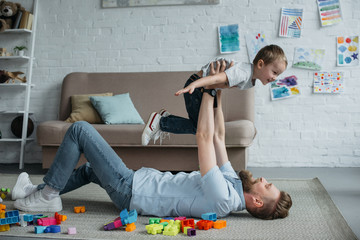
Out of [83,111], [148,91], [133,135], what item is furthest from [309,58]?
[83,111]

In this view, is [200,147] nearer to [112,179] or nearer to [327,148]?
[112,179]

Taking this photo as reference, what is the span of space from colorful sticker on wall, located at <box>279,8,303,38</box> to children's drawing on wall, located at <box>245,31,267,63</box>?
21cm

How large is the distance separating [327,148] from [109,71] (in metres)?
2.68

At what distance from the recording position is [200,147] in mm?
2037

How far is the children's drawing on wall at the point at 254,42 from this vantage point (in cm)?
466

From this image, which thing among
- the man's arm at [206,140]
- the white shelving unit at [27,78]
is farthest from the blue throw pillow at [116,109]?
the man's arm at [206,140]

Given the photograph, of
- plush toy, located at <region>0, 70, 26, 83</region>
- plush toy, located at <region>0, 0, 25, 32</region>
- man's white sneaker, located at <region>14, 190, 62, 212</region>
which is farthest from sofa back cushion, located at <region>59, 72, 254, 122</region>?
man's white sneaker, located at <region>14, 190, 62, 212</region>

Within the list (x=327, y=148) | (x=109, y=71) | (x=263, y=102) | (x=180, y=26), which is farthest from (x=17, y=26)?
(x=327, y=148)

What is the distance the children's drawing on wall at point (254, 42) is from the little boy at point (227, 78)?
7.22 feet

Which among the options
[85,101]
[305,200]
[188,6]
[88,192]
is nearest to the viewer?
[305,200]

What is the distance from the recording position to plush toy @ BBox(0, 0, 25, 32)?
15.7 feet

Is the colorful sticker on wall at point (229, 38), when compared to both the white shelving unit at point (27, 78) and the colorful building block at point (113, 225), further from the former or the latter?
the colorful building block at point (113, 225)

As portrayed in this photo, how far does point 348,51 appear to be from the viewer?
4539 millimetres

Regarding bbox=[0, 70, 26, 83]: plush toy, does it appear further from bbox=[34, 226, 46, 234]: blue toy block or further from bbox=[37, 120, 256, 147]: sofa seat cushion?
bbox=[34, 226, 46, 234]: blue toy block
